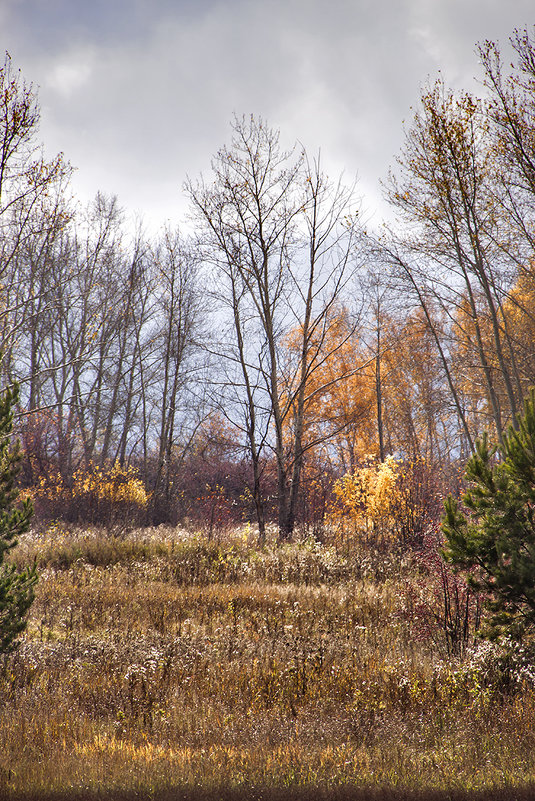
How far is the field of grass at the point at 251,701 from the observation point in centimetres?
354

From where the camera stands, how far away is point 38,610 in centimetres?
769

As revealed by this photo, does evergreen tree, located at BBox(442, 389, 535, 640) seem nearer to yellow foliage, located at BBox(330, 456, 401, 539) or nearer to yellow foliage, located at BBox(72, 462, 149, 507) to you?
yellow foliage, located at BBox(330, 456, 401, 539)

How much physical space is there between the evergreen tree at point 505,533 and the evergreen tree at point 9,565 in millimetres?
4439

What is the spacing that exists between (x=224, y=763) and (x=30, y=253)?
17061 mm

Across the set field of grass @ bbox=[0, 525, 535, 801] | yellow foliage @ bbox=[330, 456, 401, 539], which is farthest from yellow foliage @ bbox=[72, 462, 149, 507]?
field of grass @ bbox=[0, 525, 535, 801]

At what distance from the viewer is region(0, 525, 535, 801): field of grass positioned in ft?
11.6

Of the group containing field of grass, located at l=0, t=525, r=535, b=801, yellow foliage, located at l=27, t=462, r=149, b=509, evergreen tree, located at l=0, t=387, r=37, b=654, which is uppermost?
yellow foliage, located at l=27, t=462, r=149, b=509

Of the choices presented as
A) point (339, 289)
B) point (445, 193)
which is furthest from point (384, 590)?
point (445, 193)

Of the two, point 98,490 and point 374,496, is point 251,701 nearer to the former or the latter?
point 374,496

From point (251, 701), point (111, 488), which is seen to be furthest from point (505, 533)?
point (111, 488)

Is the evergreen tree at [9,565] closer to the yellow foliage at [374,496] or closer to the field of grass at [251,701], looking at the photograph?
the field of grass at [251,701]

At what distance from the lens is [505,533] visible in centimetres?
532

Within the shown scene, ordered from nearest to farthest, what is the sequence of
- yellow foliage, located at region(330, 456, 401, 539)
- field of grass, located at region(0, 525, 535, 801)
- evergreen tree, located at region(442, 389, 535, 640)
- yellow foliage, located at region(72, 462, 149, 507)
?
field of grass, located at region(0, 525, 535, 801) < evergreen tree, located at region(442, 389, 535, 640) < yellow foliage, located at region(330, 456, 401, 539) < yellow foliage, located at region(72, 462, 149, 507)

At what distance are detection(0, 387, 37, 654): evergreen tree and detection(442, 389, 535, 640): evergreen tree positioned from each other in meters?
4.44
